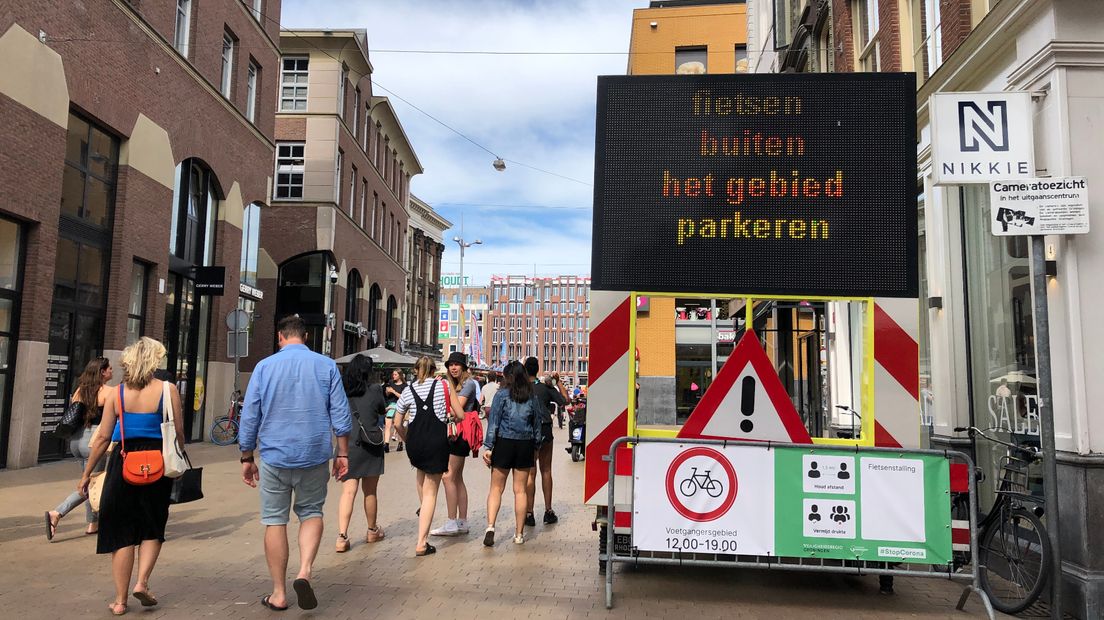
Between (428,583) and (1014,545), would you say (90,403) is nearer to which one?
(428,583)

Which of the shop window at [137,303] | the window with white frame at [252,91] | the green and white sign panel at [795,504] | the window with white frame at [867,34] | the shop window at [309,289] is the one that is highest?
the window with white frame at [252,91]

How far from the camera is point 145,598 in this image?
16.1 feet

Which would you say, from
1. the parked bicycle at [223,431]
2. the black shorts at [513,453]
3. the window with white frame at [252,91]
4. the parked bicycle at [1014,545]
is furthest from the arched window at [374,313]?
the parked bicycle at [1014,545]

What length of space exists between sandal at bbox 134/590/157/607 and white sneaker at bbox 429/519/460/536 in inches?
115

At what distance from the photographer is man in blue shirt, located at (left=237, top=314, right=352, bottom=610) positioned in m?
4.98

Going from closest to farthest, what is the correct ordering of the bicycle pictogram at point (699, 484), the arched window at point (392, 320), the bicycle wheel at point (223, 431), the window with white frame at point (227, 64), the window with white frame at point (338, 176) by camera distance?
the bicycle pictogram at point (699, 484), the bicycle wheel at point (223, 431), the window with white frame at point (227, 64), the window with white frame at point (338, 176), the arched window at point (392, 320)

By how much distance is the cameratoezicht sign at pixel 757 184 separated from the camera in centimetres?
545

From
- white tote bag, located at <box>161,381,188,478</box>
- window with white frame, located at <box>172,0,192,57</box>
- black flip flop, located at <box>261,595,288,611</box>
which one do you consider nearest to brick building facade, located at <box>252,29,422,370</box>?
window with white frame, located at <box>172,0,192,57</box>

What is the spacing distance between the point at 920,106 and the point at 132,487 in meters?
8.26

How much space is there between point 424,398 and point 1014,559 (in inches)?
187

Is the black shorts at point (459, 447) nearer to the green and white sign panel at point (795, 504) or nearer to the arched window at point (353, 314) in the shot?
the green and white sign panel at point (795, 504)

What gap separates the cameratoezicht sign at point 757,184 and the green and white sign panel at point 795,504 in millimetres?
1153

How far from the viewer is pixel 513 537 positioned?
24.8ft

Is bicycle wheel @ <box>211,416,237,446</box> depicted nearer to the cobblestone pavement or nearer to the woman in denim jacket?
the cobblestone pavement
